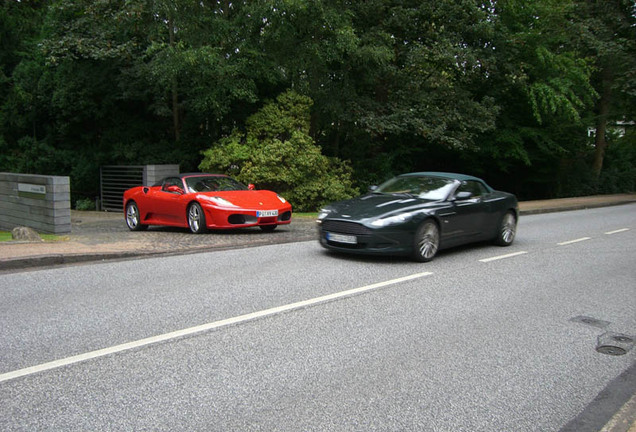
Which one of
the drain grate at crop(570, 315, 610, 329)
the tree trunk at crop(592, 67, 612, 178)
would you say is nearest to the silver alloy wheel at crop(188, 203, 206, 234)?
the drain grate at crop(570, 315, 610, 329)

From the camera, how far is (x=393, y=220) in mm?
8398

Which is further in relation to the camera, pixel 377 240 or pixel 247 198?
pixel 247 198

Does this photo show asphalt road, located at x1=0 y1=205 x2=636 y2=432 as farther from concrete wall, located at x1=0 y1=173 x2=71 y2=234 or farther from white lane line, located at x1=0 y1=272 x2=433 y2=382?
concrete wall, located at x1=0 y1=173 x2=71 y2=234

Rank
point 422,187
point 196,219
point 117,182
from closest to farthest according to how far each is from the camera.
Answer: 1. point 422,187
2. point 196,219
3. point 117,182

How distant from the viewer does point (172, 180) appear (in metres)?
13.0

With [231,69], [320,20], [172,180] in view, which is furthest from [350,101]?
[172,180]

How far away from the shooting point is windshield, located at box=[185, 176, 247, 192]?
12383 mm

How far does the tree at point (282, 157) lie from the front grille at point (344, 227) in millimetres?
8547

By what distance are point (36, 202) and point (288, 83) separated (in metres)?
10.00

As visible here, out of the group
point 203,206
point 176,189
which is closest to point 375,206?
point 203,206

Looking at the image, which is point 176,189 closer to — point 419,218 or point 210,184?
point 210,184

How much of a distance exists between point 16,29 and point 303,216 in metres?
16.6

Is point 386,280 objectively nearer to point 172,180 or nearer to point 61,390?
point 61,390

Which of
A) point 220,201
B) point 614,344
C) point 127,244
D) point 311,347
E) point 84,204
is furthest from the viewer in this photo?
point 84,204
